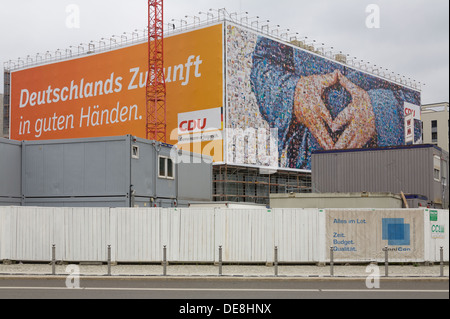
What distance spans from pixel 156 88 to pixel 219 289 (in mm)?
50324

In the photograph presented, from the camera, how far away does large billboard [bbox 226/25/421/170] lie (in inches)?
2422

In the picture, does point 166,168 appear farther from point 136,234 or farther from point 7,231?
point 7,231

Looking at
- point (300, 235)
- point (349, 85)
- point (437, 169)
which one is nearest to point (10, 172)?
point (300, 235)

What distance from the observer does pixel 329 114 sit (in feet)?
243

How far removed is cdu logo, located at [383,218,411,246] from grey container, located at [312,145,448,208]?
15969 mm

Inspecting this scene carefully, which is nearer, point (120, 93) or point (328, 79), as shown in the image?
point (120, 93)

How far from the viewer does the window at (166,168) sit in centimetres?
2938

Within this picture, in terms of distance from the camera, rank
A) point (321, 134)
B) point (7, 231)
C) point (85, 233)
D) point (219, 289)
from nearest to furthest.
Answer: point (219, 289) < point (85, 233) < point (7, 231) < point (321, 134)

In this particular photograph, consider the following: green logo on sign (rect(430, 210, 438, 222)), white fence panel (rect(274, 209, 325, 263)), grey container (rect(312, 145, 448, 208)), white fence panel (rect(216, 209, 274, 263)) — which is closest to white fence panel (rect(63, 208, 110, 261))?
white fence panel (rect(216, 209, 274, 263))

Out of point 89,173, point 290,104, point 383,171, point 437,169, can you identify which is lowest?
point 89,173

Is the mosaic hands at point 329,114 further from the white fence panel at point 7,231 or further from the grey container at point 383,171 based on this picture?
the white fence panel at point 7,231

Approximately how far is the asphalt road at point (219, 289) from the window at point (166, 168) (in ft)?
38.2

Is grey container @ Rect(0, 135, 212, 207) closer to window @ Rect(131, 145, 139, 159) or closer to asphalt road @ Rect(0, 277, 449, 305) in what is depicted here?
window @ Rect(131, 145, 139, 159)
